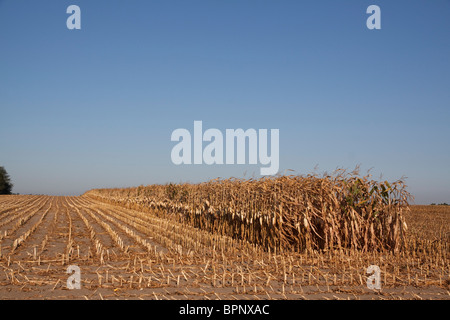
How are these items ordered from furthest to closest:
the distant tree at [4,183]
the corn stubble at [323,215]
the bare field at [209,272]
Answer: the distant tree at [4,183] < the corn stubble at [323,215] < the bare field at [209,272]

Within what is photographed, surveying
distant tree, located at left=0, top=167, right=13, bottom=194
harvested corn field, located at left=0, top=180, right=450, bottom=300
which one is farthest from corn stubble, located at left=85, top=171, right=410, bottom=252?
distant tree, located at left=0, top=167, right=13, bottom=194

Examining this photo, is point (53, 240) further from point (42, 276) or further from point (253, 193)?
point (253, 193)

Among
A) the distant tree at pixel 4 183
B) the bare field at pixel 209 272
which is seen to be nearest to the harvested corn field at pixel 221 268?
the bare field at pixel 209 272

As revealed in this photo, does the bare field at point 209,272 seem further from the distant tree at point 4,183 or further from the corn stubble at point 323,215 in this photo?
the distant tree at point 4,183

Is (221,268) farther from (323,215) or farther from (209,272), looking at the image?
(323,215)

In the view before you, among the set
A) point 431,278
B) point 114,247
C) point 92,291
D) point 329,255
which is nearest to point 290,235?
point 329,255

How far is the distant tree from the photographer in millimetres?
85812

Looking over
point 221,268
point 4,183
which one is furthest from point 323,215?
point 4,183

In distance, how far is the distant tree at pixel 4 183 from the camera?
282 ft

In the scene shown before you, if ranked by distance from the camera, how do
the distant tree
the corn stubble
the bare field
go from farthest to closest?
the distant tree, the corn stubble, the bare field

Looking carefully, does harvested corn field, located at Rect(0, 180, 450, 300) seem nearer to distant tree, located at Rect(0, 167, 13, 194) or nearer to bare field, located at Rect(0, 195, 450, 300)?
bare field, located at Rect(0, 195, 450, 300)

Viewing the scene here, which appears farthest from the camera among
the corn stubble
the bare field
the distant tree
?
the distant tree
